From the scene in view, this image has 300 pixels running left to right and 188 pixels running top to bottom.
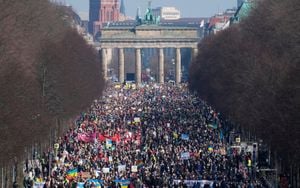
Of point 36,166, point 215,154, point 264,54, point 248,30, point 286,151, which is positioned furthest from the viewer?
point 248,30

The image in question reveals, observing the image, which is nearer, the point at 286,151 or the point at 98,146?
the point at 286,151

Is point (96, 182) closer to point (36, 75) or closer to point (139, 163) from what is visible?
point (139, 163)

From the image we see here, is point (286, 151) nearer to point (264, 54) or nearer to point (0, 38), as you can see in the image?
point (0, 38)

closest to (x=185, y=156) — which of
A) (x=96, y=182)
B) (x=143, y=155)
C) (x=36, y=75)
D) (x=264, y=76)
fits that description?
(x=143, y=155)

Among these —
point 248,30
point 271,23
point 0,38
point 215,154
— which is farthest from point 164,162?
point 248,30

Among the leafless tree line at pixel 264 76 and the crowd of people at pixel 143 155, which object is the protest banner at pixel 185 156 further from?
the leafless tree line at pixel 264 76

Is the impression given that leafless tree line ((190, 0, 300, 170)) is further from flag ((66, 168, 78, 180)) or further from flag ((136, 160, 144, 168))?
flag ((66, 168, 78, 180))

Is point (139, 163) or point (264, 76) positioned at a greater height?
point (264, 76)
